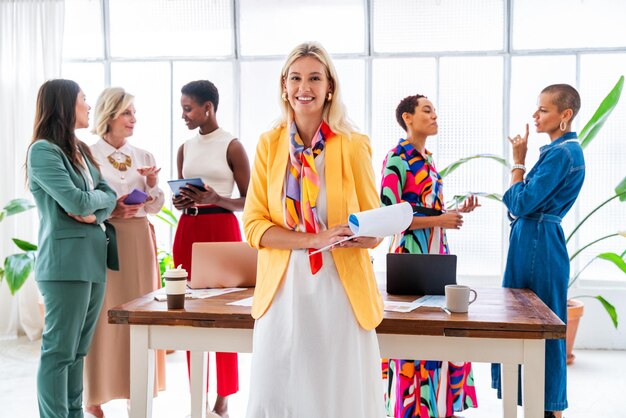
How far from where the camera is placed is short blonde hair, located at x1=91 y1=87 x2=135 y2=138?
335 centimetres

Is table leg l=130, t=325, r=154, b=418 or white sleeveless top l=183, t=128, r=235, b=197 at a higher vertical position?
white sleeveless top l=183, t=128, r=235, b=197

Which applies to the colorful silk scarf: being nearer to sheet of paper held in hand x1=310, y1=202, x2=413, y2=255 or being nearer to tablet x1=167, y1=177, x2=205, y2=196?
sheet of paper held in hand x1=310, y1=202, x2=413, y2=255

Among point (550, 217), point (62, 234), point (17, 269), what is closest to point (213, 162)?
point (62, 234)

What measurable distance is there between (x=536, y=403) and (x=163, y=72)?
4257 mm

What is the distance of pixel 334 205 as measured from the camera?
191cm

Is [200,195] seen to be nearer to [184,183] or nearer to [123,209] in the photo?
[184,183]

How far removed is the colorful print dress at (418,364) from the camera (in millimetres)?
3039

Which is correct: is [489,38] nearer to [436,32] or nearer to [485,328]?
[436,32]

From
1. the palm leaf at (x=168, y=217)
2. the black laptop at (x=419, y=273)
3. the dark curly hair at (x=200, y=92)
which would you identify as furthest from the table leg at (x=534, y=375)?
the palm leaf at (x=168, y=217)

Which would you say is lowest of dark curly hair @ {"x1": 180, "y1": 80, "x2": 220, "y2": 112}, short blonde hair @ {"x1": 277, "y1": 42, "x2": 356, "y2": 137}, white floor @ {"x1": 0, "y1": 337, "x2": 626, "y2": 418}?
white floor @ {"x1": 0, "y1": 337, "x2": 626, "y2": 418}

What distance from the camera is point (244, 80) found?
5367mm

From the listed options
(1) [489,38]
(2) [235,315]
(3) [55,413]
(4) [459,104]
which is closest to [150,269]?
(3) [55,413]

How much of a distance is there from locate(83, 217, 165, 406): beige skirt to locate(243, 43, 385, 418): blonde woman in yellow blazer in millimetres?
1569

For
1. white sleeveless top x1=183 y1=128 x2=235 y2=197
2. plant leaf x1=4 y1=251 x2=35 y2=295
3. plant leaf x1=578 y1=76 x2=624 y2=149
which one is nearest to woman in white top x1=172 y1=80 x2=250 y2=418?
white sleeveless top x1=183 y1=128 x2=235 y2=197
